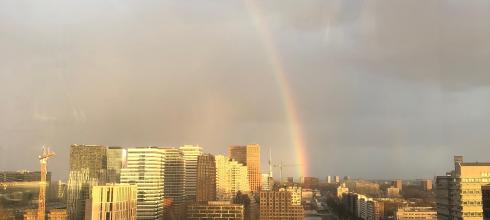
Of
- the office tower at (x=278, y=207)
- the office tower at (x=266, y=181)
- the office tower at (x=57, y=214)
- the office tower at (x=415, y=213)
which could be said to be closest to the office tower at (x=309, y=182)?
the office tower at (x=266, y=181)

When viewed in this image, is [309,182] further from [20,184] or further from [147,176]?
[20,184]

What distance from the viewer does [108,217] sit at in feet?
52.8

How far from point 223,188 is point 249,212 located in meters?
12.5

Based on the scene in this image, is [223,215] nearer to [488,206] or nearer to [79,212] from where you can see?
[79,212]

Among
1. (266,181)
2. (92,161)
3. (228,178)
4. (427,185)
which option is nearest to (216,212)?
(92,161)

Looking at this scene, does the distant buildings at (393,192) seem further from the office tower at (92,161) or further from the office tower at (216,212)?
the office tower at (92,161)

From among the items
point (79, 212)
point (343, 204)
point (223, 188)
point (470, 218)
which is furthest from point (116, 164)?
point (343, 204)

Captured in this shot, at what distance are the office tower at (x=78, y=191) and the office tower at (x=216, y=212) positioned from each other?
6.33m

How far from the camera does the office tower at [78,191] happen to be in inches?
1008

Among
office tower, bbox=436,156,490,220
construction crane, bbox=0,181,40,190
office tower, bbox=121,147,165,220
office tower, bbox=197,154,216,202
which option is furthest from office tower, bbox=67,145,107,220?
office tower, bbox=436,156,490,220

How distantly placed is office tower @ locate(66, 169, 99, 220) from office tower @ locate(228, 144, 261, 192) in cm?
3121

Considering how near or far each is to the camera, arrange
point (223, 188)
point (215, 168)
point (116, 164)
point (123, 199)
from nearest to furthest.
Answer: point (123, 199), point (116, 164), point (215, 168), point (223, 188)

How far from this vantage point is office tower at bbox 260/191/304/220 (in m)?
32.8

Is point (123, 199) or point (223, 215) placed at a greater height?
point (123, 199)
